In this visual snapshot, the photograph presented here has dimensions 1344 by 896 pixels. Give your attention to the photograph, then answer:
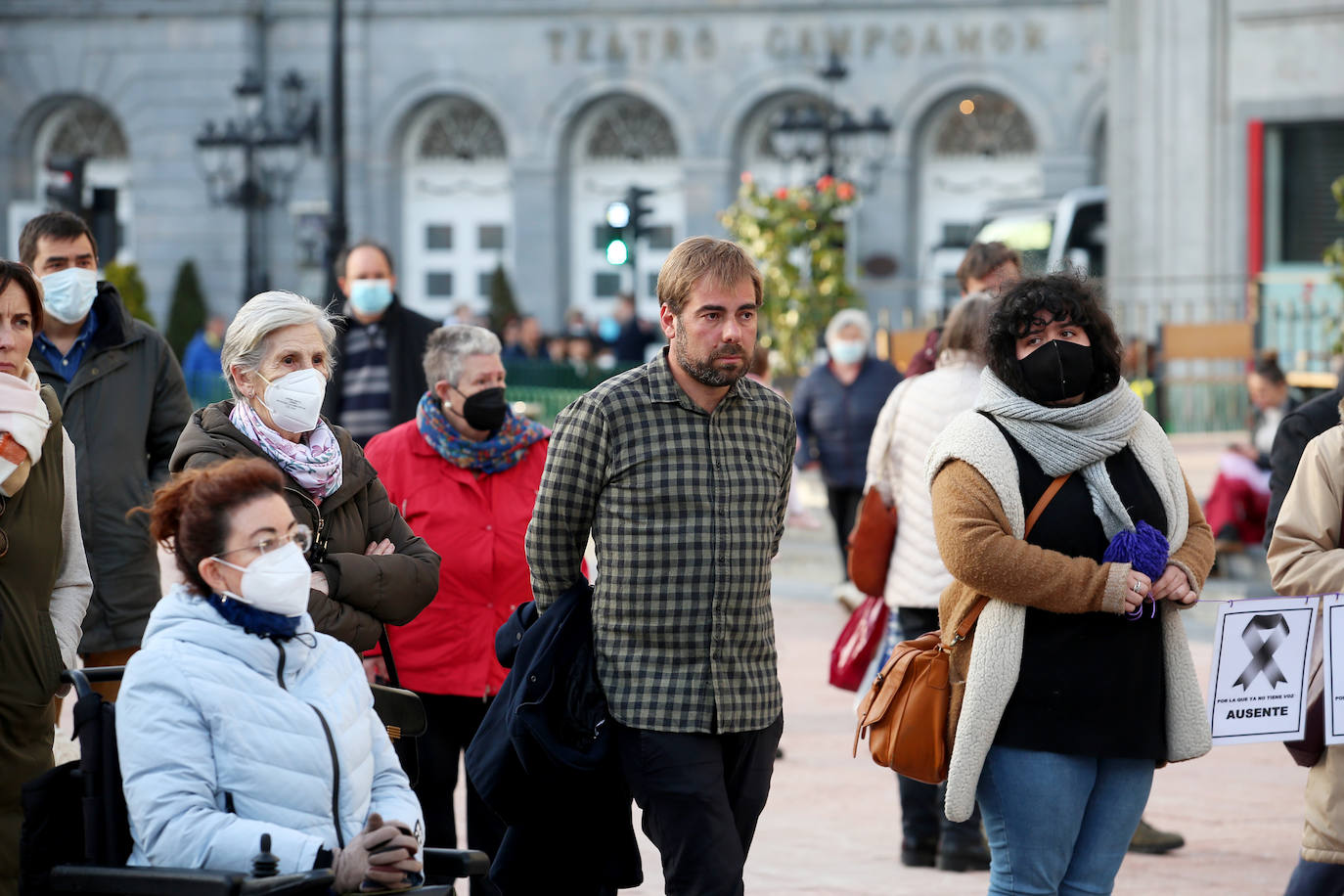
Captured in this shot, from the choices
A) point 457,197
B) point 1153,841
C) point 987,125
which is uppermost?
point 987,125

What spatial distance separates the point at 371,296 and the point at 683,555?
3.76 m

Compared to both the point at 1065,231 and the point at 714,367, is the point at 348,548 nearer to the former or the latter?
the point at 714,367

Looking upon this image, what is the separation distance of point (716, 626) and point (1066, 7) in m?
29.8

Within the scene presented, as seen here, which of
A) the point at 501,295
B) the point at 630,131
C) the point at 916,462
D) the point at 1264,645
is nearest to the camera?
the point at 1264,645

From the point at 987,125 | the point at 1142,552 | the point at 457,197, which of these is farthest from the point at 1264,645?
the point at 457,197

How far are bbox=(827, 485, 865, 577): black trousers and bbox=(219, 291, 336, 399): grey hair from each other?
780 centimetres

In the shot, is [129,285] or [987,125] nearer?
[129,285]

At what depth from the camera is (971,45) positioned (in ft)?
109

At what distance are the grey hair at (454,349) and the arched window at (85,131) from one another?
33192 millimetres

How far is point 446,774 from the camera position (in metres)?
5.88

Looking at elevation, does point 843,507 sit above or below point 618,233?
below

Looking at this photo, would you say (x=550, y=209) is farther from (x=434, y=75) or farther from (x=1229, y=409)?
(x=1229, y=409)

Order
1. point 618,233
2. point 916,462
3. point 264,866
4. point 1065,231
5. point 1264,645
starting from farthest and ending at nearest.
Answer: point 1065,231
point 618,233
point 916,462
point 1264,645
point 264,866

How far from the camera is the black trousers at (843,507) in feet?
40.9
